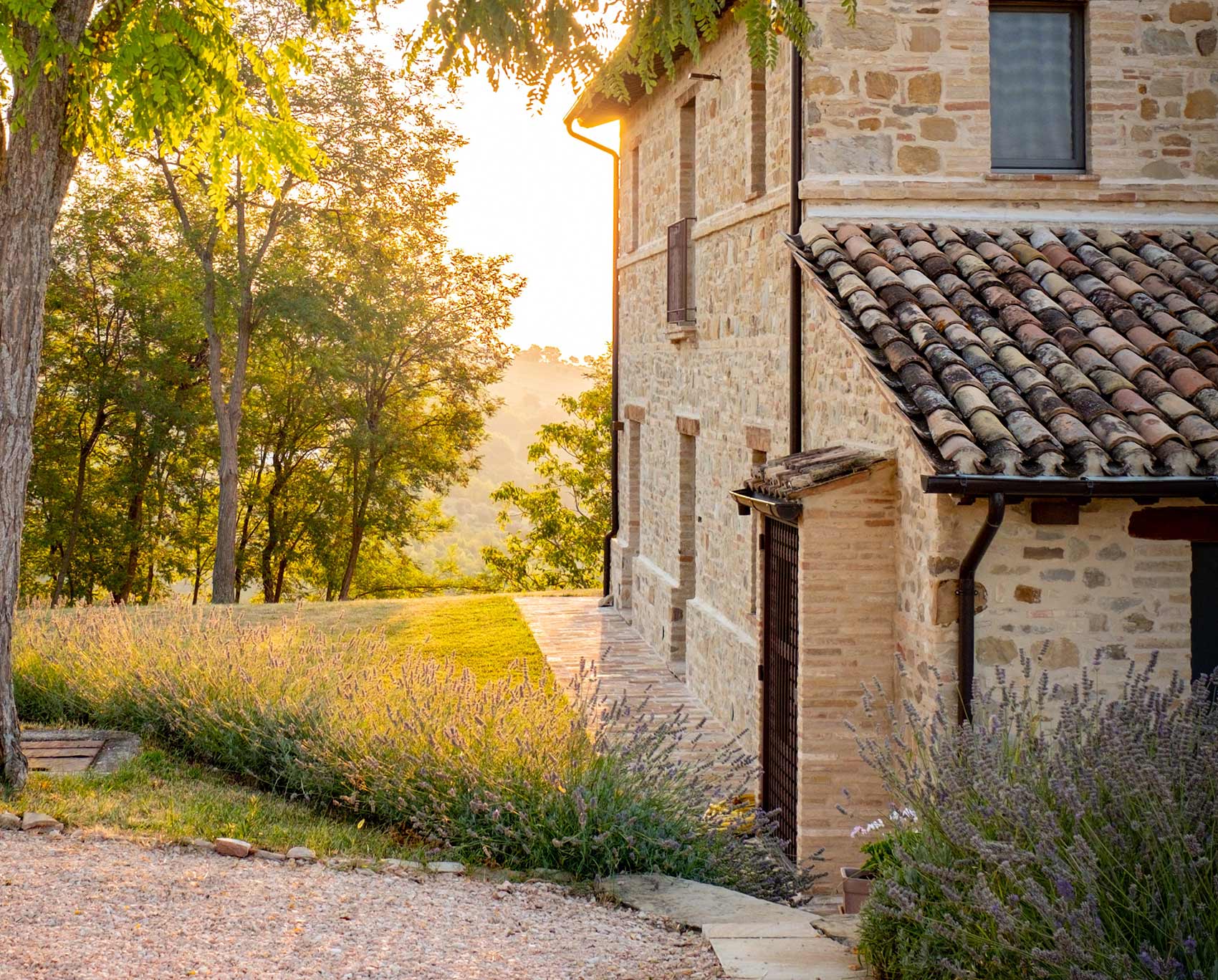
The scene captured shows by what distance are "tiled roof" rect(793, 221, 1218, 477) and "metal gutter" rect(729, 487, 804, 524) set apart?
882 mm

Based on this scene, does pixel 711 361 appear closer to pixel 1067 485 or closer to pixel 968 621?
pixel 968 621

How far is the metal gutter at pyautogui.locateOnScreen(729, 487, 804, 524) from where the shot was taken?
7.02 meters

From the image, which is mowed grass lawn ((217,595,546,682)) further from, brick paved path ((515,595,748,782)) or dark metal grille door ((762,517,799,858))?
dark metal grille door ((762,517,799,858))

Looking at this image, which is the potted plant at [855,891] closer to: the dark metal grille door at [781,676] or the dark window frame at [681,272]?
the dark metal grille door at [781,676]

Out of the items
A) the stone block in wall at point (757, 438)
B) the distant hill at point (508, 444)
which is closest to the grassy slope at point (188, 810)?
the stone block in wall at point (757, 438)

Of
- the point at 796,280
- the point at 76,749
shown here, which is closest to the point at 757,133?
the point at 796,280

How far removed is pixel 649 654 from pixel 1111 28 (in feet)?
25.8

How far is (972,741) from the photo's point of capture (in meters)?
4.82

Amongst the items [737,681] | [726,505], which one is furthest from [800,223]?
[737,681]

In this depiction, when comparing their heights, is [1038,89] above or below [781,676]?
above

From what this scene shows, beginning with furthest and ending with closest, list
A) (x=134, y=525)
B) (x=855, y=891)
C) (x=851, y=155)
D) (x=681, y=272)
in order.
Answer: (x=134, y=525) < (x=681, y=272) < (x=851, y=155) < (x=855, y=891)

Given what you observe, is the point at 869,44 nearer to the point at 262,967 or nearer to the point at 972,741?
the point at 972,741

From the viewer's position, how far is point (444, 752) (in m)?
6.61

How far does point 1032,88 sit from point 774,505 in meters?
4.01
